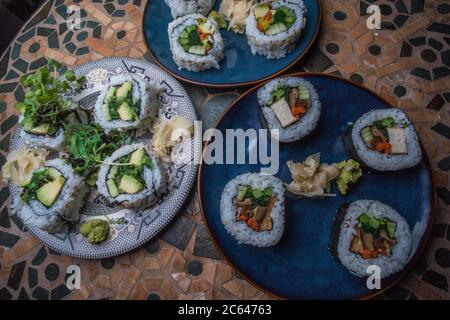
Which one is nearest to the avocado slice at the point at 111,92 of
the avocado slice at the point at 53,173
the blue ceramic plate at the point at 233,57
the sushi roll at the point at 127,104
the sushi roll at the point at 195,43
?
the sushi roll at the point at 127,104

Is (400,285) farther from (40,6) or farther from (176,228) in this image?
(40,6)

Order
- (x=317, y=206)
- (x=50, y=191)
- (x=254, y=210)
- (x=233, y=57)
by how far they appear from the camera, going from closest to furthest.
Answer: (x=254, y=210) < (x=317, y=206) < (x=50, y=191) < (x=233, y=57)

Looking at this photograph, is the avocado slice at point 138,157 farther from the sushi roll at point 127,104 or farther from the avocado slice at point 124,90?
the avocado slice at point 124,90

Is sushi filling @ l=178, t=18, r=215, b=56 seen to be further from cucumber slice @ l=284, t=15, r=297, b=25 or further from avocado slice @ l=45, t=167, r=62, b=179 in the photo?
avocado slice @ l=45, t=167, r=62, b=179

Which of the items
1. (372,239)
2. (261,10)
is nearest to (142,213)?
(372,239)

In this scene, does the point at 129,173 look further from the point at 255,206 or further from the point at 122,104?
the point at 255,206

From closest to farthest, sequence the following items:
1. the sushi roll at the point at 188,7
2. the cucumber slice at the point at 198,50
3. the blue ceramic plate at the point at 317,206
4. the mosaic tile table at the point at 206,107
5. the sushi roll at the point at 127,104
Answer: the blue ceramic plate at the point at 317,206, the mosaic tile table at the point at 206,107, the sushi roll at the point at 127,104, the cucumber slice at the point at 198,50, the sushi roll at the point at 188,7

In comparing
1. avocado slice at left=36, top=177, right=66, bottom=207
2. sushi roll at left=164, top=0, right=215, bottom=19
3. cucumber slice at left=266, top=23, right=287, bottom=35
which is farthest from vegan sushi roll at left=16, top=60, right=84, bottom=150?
cucumber slice at left=266, top=23, right=287, bottom=35
